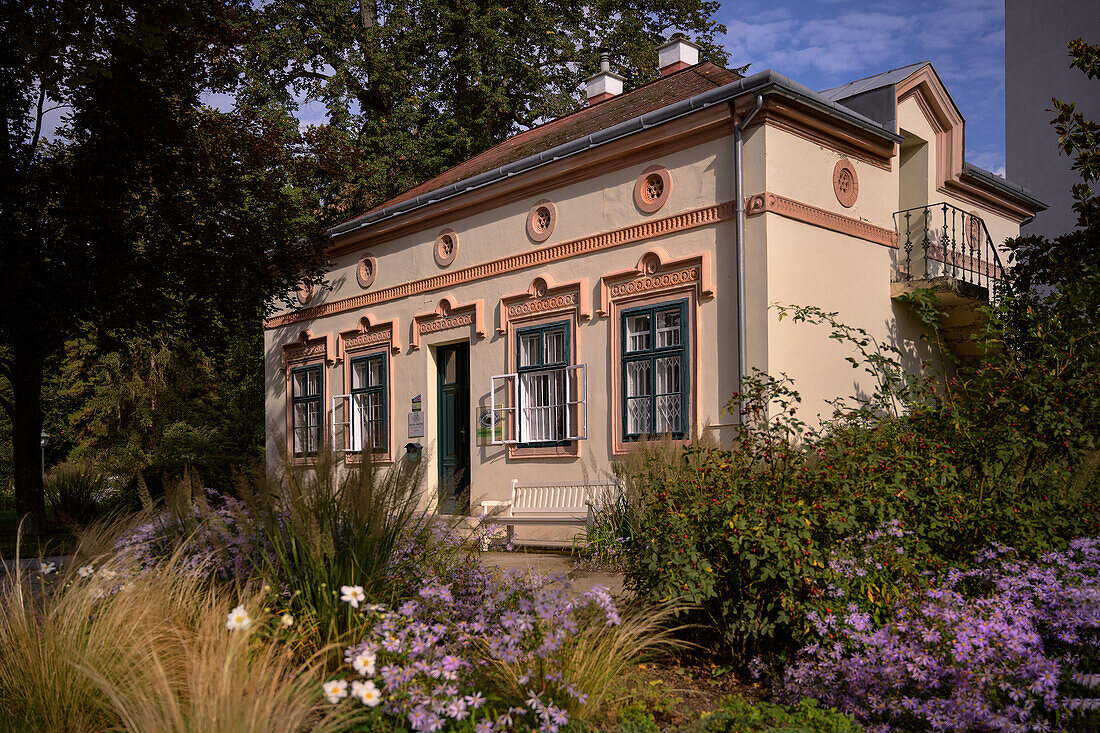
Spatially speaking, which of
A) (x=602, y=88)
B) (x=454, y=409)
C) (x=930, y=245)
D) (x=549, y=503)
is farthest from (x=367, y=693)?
(x=602, y=88)

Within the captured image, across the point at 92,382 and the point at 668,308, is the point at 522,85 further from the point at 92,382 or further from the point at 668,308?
the point at 92,382

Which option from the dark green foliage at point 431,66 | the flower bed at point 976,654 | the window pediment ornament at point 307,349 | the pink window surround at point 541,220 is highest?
the dark green foliage at point 431,66

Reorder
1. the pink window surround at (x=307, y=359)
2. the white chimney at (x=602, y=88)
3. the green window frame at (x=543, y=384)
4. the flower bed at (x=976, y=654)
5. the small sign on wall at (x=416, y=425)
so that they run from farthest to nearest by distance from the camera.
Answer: the pink window surround at (x=307, y=359) < the white chimney at (x=602, y=88) < the small sign on wall at (x=416, y=425) < the green window frame at (x=543, y=384) < the flower bed at (x=976, y=654)

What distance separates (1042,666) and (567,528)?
724 cm

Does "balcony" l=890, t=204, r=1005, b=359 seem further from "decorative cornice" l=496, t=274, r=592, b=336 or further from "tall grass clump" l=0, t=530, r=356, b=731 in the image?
"tall grass clump" l=0, t=530, r=356, b=731

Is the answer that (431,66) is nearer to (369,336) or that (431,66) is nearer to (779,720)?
(369,336)

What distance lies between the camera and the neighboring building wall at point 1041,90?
1758 centimetres

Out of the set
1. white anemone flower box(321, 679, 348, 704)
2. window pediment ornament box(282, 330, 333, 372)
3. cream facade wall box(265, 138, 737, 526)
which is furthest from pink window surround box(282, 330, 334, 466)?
white anemone flower box(321, 679, 348, 704)

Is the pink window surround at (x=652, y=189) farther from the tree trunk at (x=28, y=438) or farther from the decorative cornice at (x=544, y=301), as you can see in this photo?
the tree trunk at (x=28, y=438)

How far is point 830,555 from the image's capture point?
4.31 m

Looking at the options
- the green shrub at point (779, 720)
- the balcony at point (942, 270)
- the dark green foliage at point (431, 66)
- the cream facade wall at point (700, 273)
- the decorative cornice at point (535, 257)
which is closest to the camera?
the green shrub at point (779, 720)

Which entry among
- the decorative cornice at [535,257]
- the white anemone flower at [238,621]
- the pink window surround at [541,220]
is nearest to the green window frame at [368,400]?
the decorative cornice at [535,257]

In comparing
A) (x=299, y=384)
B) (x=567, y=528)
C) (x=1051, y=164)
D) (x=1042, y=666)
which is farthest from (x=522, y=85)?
(x=1042, y=666)

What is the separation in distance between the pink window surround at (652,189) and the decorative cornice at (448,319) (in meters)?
3.09
